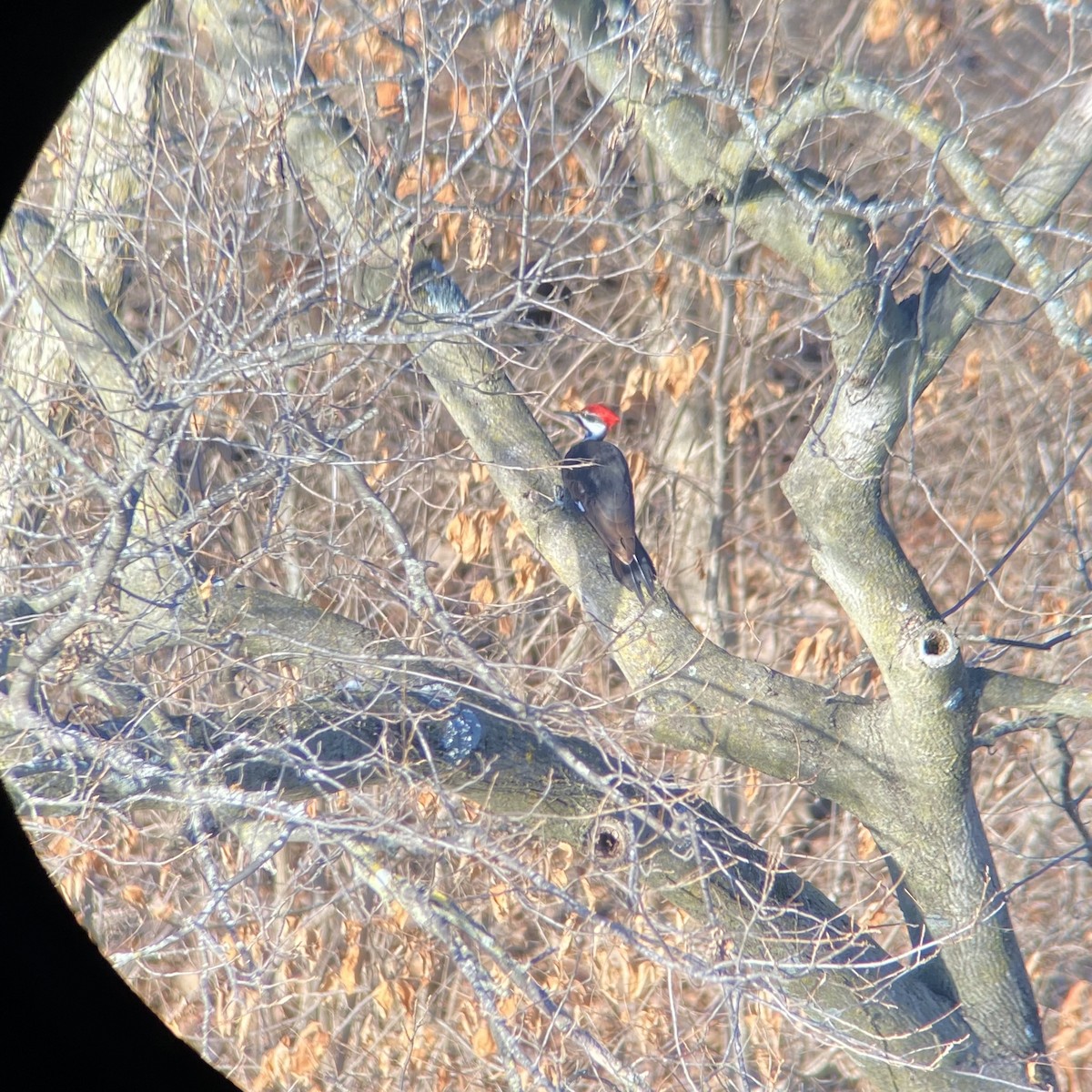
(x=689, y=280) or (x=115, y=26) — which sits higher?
(x=115, y=26)

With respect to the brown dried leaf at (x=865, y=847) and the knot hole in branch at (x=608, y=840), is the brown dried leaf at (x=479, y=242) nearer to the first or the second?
the knot hole in branch at (x=608, y=840)

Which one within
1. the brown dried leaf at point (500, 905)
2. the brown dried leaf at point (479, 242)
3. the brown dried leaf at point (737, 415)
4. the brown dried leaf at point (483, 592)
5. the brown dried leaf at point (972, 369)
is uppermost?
the brown dried leaf at point (479, 242)

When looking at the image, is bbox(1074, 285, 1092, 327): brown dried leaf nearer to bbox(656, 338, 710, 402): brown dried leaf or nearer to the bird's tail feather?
bbox(656, 338, 710, 402): brown dried leaf

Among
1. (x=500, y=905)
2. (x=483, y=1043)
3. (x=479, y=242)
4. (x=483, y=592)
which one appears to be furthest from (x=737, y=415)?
(x=483, y=1043)

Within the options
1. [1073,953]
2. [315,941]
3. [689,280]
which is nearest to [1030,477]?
[689,280]

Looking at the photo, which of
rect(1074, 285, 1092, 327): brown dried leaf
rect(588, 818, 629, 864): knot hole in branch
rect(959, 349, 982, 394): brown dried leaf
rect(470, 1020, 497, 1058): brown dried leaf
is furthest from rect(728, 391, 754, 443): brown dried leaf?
rect(470, 1020, 497, 1058): brown dried leaf

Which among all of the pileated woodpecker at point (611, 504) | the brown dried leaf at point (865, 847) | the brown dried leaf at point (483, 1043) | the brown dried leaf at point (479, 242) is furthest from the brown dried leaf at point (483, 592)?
the brown dried leaf at point (865, 847)

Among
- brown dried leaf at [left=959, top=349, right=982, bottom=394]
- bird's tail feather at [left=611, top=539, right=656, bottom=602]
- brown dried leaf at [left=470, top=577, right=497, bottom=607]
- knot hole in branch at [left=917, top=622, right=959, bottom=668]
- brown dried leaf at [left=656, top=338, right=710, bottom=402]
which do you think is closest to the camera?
knot hole in branch at [left=917, top=622, right=959, bottom=668]

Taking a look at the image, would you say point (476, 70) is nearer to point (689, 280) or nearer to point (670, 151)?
point (689, 280)
